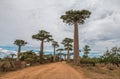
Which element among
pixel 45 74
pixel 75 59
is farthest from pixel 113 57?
→ pixel 45 74

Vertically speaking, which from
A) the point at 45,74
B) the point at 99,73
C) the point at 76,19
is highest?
the point at 76,19

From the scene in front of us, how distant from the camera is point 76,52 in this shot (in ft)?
101

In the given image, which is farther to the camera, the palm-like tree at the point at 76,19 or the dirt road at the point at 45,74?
the palm-like tree at the point at 76,19

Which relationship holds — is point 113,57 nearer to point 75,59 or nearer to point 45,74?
point 75,59

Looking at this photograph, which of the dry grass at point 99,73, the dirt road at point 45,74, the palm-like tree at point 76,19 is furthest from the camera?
the palm-like tree at point 76,19

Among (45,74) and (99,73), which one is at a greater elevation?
(45,74)

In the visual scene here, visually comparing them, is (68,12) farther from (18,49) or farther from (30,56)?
(18,49)

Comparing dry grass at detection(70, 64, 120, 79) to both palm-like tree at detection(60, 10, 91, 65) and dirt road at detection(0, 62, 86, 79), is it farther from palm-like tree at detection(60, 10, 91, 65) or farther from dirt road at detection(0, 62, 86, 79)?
palm-like tree at detection(60, 10, 91, 65)

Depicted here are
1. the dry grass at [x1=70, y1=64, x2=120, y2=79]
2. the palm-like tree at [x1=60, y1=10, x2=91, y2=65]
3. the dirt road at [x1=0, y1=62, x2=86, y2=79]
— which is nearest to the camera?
the dirt road at [x1=0, y1=62, x2=86, y2=79]

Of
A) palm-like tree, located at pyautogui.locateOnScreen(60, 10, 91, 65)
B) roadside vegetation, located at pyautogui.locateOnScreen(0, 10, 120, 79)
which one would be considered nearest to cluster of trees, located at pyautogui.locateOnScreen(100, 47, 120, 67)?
roadside vegetation, located at pyautogui.locateOnScreen(0, 10, 120, 79)

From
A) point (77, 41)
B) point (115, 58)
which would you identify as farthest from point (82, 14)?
point (115, 58)

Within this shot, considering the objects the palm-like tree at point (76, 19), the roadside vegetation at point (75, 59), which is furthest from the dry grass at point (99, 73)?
the palm-like tree at point (76, 19)

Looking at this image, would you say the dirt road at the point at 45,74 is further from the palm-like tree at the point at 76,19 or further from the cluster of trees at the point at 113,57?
the cluster of trees at the point at 113,57

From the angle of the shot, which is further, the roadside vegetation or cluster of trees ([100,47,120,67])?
cluster of trees ([100,47,120,67])
